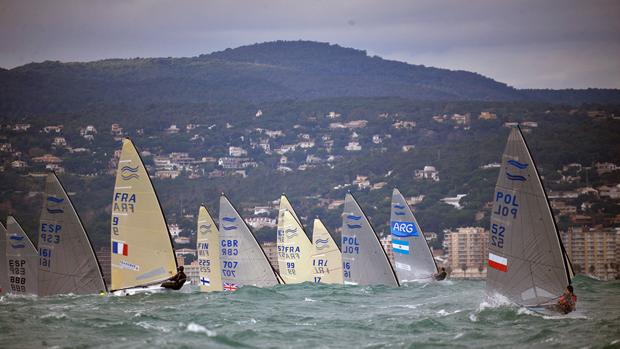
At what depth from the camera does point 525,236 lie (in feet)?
107

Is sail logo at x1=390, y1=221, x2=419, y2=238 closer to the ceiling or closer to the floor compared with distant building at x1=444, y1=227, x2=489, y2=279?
closer to the ceiling

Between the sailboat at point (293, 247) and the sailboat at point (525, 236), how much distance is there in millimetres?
22678

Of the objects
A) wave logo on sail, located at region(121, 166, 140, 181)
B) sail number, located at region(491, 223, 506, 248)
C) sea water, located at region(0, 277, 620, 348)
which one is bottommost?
sea water, located at region(0, 277, 620, 348)

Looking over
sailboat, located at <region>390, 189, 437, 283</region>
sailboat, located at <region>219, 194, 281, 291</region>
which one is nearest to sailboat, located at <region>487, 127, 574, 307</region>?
sailboat, located at <region>219, 194, 281, 291</region>

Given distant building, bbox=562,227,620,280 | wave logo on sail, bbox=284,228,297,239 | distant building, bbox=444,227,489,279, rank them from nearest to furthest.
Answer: wave logo on sail, bbox=284,228,297,239
distant building, bbox=562,227,620,280
distant building, bbox=444,227,489,279

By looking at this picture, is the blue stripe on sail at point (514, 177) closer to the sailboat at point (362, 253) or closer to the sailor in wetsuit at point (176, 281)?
the sailor in wetsuit at point (176, 281)

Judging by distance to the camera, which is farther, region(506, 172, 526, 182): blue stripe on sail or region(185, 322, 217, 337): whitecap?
region(506, 172, 526, 182): blue stripe on sail

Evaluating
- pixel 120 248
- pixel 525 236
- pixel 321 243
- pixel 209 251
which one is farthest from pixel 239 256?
pixel 525 236

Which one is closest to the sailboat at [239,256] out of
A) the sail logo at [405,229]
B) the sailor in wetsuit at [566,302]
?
the sail logo at [405,229]

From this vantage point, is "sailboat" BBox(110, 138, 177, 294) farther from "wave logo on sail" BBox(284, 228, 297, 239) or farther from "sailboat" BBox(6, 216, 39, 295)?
"wave logo on sail" BBox(284, 228, 297, 239)

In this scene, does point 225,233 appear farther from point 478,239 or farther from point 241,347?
point 478,239

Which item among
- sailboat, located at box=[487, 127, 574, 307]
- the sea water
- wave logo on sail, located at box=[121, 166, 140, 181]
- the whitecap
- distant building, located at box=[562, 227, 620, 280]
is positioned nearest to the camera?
the sea water

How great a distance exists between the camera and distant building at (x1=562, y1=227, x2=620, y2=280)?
389 ft

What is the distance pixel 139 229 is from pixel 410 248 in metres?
22.1
